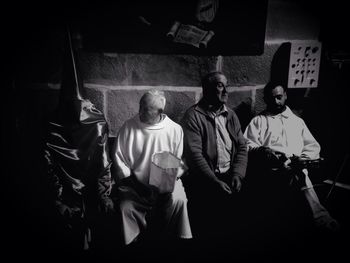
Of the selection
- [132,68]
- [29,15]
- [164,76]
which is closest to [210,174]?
[164,76]

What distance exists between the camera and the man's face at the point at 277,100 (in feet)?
7.55

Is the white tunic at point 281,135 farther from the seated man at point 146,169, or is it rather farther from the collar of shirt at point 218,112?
the seated man at point 146,169

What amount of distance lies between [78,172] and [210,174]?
832 millimetres

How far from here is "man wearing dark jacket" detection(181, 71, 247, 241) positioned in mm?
2096

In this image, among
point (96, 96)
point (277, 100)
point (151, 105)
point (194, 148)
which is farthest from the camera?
point (277, 100)

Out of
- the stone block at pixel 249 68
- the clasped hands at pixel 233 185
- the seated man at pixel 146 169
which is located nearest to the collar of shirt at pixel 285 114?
the stone block at pixel 249 68

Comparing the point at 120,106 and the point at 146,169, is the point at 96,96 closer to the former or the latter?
the point at 120,106

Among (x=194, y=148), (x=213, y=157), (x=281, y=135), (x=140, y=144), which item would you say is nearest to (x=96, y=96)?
(x=140, y=144)

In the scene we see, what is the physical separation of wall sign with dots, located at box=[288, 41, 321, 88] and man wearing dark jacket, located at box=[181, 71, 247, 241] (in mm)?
587

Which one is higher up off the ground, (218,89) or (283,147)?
(218,89)

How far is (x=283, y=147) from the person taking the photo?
2.30 metres

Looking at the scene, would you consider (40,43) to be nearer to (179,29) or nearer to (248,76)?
(179,29)

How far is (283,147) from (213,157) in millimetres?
538

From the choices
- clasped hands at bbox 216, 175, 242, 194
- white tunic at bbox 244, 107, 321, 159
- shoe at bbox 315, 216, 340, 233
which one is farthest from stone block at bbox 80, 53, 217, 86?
shoe at bbox 315, 216, 340, 233
